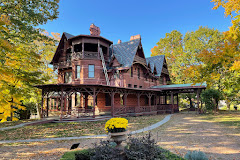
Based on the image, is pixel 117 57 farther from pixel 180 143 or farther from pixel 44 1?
pixel 180 143

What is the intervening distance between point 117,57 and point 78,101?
917 cm

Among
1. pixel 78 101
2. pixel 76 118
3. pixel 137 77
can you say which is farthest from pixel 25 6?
pixel 137 77

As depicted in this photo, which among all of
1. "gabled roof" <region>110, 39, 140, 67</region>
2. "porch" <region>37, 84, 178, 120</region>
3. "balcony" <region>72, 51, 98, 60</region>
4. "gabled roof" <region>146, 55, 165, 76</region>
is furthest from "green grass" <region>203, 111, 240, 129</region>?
"balcony" <region>72, 51, 98, 60</region>

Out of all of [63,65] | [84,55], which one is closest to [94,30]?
[84,55]

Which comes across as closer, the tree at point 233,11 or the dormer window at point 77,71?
the tree at point 233,11

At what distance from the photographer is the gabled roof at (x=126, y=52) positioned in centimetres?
2322

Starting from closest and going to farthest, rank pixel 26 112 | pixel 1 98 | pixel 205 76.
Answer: pixel 1 98 < pixel 205 76 < pixel 26 112

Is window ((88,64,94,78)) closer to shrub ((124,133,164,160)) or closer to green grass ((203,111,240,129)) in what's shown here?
green grass ((203,111,240,129))

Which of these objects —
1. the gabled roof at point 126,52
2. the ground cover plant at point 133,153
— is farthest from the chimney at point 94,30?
the ground cover plant at point 133,153

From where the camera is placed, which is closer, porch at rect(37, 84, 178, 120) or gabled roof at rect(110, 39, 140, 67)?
porch at rect(37, 84, 178, 120)

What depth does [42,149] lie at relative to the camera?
7730mm

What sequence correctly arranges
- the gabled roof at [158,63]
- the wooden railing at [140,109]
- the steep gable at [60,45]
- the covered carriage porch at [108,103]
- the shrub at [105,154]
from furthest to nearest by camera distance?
1. the gabled roof at [158,63]
2. the steep gable at [60,45]
3. the wooden railing at [140,109]
4. the covered carriage porch at [108,103]
5. the shrub at [105,154]

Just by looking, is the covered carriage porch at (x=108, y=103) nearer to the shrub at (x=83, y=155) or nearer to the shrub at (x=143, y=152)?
the shrub at (x=83, y=155)

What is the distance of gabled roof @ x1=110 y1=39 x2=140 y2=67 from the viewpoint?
2322 centimetres
